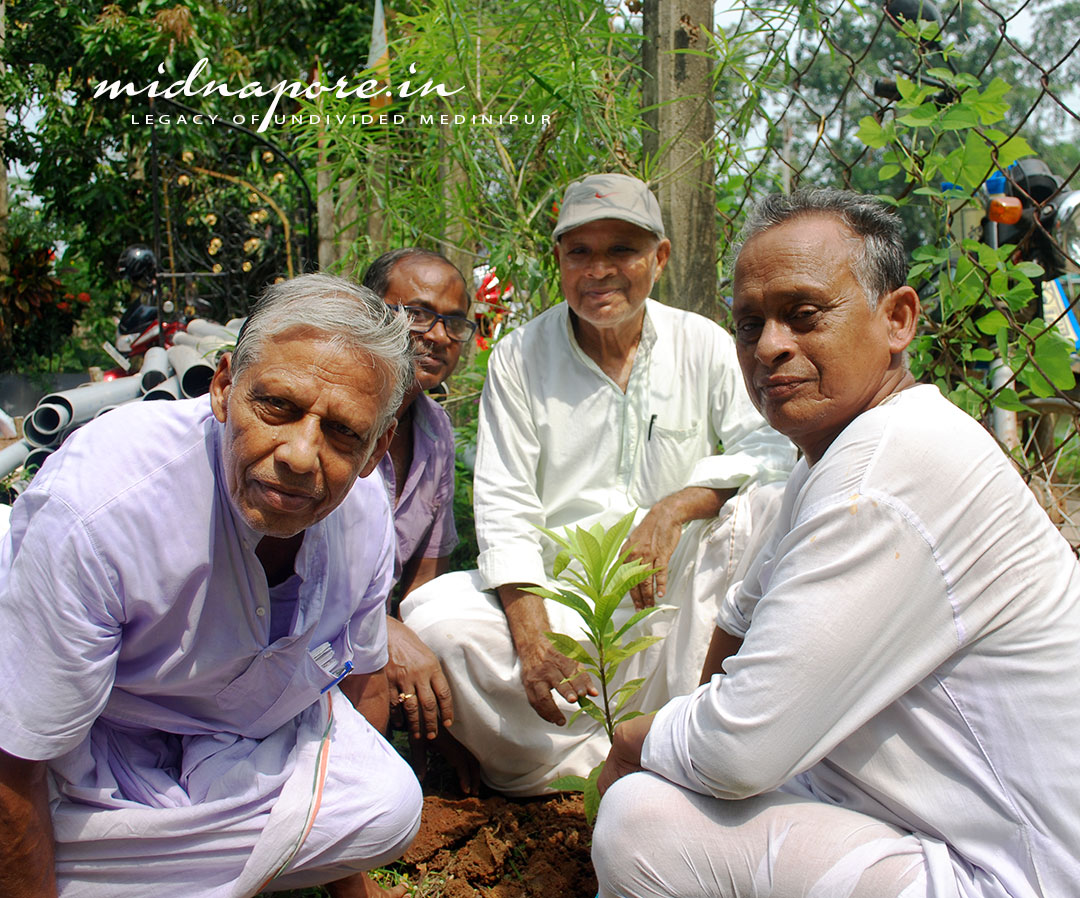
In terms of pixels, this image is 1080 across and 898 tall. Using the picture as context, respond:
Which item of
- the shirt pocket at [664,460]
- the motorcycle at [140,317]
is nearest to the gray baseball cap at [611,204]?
the shirt pocket at [664,460]

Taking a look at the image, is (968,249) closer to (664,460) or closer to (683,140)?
(683,140)

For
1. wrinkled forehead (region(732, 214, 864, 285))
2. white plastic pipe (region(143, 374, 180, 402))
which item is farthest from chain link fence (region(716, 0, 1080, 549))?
white plastic pipe (region(143, 374, 180, 402))

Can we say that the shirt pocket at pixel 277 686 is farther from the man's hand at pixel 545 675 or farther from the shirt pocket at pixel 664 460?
the shirt pocket at pixel 664 460

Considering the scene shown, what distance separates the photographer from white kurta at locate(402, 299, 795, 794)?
2559 millimetres

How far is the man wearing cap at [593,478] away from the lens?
254 centimetres

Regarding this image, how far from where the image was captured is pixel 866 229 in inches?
63.0

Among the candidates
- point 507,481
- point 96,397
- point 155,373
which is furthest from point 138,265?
point 507,481

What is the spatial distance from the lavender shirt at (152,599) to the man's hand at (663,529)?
810 mm

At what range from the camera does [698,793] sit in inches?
61.2

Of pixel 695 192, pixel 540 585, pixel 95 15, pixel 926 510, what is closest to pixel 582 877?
pixel 540 585

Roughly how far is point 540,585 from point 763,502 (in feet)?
2.16

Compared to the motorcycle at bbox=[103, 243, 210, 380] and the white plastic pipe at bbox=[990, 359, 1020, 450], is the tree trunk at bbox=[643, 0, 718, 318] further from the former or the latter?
the motorcycle at bbox=[103, 243, 210, 380]

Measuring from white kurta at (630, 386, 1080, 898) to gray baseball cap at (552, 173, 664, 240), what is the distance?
1440 mm

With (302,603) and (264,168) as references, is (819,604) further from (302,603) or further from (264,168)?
(264,168)
